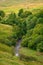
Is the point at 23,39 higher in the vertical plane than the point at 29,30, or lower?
lower

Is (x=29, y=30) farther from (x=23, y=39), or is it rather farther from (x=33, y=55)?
(x=33, y=55)

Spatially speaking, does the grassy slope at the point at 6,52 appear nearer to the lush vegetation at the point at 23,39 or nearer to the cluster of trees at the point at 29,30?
the lush vegetation at the point at 23,39

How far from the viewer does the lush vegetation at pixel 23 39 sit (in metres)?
79.5

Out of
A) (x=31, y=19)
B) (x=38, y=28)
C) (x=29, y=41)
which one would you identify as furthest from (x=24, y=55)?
(x=31, y=19)

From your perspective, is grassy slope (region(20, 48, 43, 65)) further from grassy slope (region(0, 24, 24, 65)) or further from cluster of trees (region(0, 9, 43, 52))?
grassy slope (region(0, 24, 24, 65))

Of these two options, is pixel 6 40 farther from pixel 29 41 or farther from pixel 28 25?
pixel 28 25

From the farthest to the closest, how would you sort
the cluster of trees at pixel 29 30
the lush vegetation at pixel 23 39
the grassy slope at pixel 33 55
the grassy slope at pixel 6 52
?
1. the cluster of trees at pixel 29 30
2. the lush vegetation at pixel 23 39
3. the grassy slope at pixel 33 55
4. the grassy slope at pixel 6 52

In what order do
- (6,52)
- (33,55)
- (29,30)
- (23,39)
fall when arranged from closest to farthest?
(33,55)
(6,52)
(23,39)
(29,30)

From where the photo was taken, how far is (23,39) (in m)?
105

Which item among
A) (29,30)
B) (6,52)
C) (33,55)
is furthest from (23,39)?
(33,55)

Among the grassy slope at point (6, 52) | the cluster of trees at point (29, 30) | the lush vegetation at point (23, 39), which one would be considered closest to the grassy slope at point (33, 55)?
the lush vegetation at point (23, 39)

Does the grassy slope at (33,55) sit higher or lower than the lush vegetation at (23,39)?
lower

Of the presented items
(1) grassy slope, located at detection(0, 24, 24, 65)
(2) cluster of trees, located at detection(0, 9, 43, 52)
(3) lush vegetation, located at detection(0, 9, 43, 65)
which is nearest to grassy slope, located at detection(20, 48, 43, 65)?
(3) lush vegetation, located at detection(0, 9, 43, 65)

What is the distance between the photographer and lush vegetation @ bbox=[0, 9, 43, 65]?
79.5 meters
